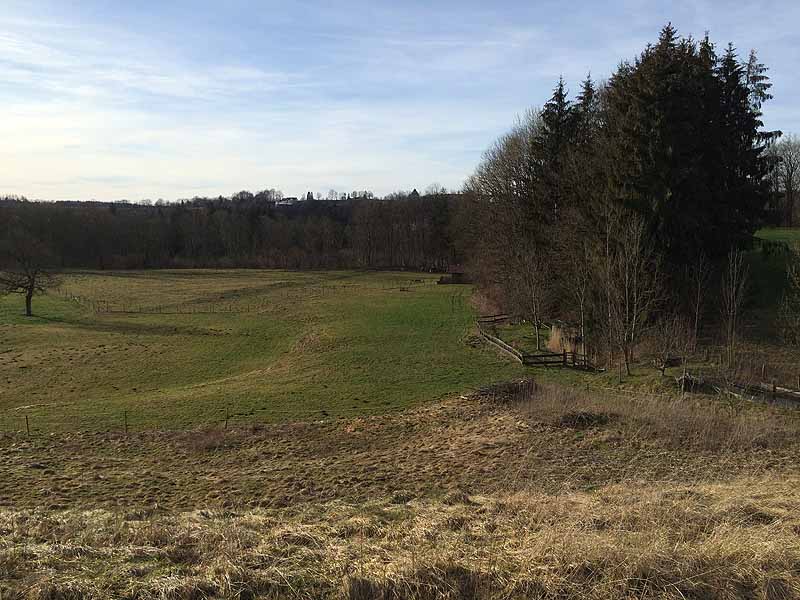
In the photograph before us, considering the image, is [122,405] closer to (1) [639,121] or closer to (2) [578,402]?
(2) [578,402]

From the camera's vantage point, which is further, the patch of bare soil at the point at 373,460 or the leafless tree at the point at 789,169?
the leafless tree at the point at 789,169

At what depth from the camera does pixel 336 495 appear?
12836 mm

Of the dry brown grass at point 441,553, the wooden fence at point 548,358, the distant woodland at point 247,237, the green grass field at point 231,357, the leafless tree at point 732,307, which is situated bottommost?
the green grass field at point 231,357

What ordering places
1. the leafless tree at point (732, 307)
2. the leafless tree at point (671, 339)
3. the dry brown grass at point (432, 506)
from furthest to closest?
the leafless tree at point (671, 339) < the leafless tree at point (732, 307) < the dry brown grass at point (432, 506)

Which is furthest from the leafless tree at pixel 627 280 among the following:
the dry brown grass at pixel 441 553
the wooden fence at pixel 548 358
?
the dry brown grass at pixel 441 553

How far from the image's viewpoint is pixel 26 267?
5656 centimetres

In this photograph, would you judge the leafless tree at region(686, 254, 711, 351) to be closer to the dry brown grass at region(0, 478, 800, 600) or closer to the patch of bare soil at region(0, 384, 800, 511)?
the patch of bare soil at region(0, 384, 800, 511)

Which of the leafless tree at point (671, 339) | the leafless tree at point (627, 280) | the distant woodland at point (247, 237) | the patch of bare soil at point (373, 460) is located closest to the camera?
the patch of bare soil at point (373, 460)

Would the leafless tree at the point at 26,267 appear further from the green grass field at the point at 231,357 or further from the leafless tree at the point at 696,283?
the leafless tree at the point at 696,283

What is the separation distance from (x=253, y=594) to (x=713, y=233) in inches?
1293

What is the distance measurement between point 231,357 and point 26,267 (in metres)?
32.5

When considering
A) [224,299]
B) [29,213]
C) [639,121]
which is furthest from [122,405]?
[29,213]

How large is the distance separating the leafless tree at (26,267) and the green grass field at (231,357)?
7.98ft

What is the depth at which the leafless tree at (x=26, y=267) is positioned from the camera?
56.5 meters
